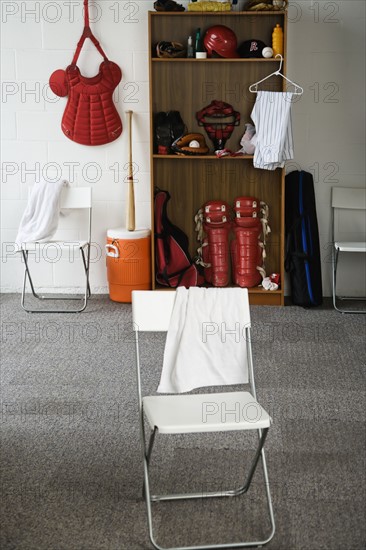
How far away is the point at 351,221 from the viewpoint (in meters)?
5.98

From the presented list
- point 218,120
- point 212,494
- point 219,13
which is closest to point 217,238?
point 218,120

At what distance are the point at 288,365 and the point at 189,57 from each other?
2393mm

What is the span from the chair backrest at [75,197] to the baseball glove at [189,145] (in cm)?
71

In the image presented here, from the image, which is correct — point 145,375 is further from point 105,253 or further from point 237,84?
point 237,84

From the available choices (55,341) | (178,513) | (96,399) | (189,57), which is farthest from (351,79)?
(178,513)

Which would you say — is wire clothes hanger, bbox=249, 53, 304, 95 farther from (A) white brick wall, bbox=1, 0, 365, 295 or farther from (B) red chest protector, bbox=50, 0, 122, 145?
(B) red chest protector, bbox=50, 0, 122, 145

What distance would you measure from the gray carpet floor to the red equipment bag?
92 cm

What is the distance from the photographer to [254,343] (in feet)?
15.9

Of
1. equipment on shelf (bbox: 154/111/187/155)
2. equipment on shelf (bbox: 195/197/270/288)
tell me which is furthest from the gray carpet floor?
equipment on shelf (bbox: 154/111/187/155)

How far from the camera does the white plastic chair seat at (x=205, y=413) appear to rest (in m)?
2.50

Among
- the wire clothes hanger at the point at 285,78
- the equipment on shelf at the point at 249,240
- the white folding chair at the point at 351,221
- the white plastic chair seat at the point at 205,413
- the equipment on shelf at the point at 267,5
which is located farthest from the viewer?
the equipment on shelf at the point at 249,240

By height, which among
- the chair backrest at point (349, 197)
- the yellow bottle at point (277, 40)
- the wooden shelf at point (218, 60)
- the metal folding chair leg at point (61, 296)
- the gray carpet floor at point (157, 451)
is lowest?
the gray carpet floor at point (157, 451)

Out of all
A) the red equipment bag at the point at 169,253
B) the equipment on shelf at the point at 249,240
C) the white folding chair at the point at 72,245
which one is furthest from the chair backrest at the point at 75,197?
the equipment on shelf at the point at 249,240

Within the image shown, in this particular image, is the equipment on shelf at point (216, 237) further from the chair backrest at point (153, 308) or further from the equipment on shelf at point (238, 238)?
the chair backrest at point (153, 308)
